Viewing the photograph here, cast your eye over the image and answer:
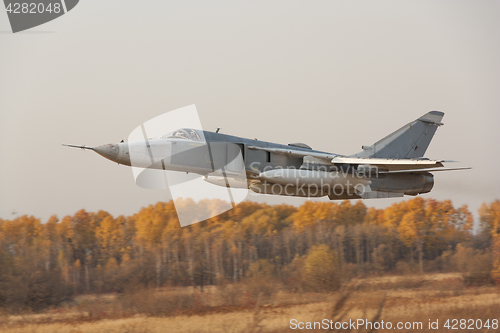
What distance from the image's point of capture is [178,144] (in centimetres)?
1661

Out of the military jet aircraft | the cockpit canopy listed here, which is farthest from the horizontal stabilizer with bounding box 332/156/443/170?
the cockpit canopy

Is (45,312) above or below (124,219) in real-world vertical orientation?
below

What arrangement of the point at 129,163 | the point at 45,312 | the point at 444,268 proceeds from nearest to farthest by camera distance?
the point at 129,163
the point at 45,312
the point at 444,268

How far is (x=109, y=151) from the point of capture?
51.1 ft

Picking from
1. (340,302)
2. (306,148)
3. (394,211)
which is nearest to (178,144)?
(306,148)

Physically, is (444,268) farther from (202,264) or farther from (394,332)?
(202,264)

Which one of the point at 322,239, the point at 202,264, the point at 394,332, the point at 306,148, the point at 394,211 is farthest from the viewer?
the point at 394,211

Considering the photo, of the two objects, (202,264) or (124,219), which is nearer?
(202,264)

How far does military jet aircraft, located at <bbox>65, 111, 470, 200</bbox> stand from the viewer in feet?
54.0

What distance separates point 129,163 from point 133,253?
45.1ft
